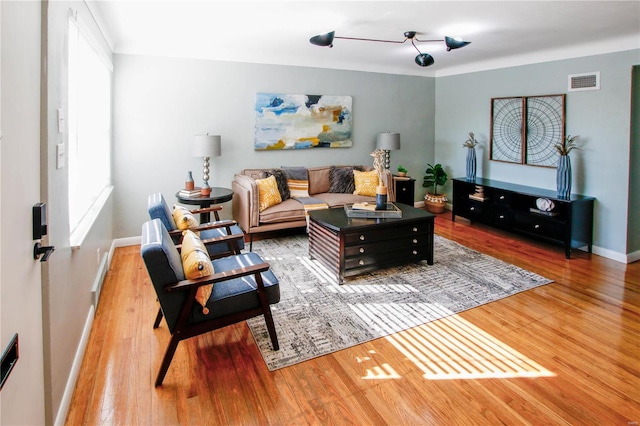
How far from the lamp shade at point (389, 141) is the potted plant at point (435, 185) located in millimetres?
1007

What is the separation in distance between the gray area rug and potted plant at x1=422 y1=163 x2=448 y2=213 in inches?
81.9

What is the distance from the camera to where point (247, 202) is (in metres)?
4.75

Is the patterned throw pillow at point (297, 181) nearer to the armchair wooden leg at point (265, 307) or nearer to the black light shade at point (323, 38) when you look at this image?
the black light shade at point (323, 38)

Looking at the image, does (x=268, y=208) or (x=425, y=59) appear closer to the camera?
(x=425, y=59)

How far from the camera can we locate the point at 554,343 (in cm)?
270

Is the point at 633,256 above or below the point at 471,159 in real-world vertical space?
below

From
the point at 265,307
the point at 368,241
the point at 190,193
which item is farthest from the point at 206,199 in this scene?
the point at 265,307

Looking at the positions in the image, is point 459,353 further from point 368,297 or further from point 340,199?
point 340,199

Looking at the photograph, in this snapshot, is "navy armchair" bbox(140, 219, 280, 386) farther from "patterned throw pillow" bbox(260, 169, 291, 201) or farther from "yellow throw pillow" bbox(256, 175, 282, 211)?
"patterned throw pillow" bbox(260, 169, 291, 201)

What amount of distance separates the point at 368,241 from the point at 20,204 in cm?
282

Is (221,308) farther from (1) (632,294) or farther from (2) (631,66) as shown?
(2) (631,66)

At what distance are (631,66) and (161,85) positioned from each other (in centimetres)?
526

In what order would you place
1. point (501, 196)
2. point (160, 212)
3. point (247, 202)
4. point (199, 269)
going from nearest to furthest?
1. point (199, 269)
2. point (160, 212)
3. point (247, 202)
4. point (501, 196)

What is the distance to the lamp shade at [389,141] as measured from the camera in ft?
20.1
